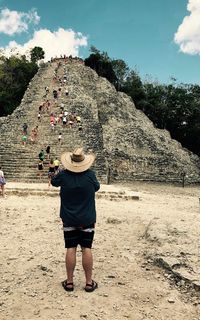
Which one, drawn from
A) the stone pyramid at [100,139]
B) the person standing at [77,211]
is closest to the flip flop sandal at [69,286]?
the person standing at [77,211]

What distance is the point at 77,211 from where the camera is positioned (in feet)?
16.4

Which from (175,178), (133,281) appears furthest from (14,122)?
(133,281)

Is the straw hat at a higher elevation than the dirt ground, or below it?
higher

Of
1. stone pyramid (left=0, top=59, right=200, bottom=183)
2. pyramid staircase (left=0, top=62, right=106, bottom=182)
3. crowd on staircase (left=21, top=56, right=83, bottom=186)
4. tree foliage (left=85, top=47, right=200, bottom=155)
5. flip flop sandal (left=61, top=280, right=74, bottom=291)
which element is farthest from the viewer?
tree foliage (left=85, top=47, right=200, bottom=155)

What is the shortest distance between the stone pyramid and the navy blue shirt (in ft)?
50.5

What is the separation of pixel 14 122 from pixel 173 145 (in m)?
15.7

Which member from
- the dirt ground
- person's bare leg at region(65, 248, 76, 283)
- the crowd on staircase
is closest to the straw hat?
person's bare leg at region(65, 248, 76, 283)

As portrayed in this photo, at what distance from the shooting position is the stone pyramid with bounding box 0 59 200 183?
23.6 m

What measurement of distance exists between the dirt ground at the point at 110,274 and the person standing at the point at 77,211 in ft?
1.14

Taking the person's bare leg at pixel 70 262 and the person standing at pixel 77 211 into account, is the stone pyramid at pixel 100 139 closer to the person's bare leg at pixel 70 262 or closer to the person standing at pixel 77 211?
the person standing at pixel 77 211

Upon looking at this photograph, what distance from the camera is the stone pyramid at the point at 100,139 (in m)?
23.6

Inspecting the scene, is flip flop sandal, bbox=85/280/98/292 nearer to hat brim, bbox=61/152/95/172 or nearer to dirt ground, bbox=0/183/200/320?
dirt ground, bbox=0/183/200/320

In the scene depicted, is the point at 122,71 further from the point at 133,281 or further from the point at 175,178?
the point at 133,281

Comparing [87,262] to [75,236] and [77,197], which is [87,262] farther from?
[77,197]
